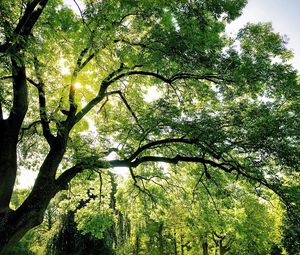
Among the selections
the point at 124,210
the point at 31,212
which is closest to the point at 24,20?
the point at 31,212

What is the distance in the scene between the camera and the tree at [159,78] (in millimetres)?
7297

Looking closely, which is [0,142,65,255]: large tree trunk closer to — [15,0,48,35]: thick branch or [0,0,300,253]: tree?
[0,0,300,253]: tree

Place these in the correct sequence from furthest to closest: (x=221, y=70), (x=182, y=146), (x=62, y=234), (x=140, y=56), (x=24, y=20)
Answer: (x=62, y=234) → (x=182, y=146) → (x=140, y=56) → (x=221, y=70) → (x=24, y=20)

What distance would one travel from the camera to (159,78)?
10.8 m

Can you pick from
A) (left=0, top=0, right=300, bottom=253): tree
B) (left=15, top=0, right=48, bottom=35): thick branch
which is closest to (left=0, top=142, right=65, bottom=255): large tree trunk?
(left=0, top=0, right=300, bottom=253): tree

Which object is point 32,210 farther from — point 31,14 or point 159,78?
point 159,78

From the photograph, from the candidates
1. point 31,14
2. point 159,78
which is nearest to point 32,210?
point 31,14

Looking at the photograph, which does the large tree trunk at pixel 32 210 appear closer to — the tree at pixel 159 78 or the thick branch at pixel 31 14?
the tree at pixel 159 78

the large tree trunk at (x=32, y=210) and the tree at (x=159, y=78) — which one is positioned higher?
the tree at (x=159, y=78)

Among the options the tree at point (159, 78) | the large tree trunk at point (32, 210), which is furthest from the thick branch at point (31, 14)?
the large tree trunk at point (32, 210)

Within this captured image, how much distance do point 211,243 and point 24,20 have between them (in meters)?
27.2

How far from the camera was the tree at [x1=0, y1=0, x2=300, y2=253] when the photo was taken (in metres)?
7.30

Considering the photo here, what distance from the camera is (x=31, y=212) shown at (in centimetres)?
757

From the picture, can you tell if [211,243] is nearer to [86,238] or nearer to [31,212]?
[86,238]
